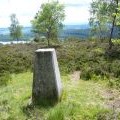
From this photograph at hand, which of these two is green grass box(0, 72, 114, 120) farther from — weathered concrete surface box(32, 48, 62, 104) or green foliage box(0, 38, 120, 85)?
green foliage box(0, 38, 120, 85)

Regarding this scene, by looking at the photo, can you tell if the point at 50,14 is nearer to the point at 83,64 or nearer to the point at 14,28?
the point at 83,64

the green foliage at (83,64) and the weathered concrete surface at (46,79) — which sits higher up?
the weathered concrete surface at (46,79)

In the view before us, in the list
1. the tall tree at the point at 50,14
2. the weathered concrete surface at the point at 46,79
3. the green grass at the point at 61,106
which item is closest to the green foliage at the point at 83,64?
the green grass at the point at 61,106

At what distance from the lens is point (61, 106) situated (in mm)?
9688

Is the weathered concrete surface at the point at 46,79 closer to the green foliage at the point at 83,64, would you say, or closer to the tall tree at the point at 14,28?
the green foliage at the point at 83,64

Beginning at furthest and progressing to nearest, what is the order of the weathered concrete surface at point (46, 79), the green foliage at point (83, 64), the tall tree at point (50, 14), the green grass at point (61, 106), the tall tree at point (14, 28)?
the tall tree at point (14, 28), the tall tree at point (50, 14), the green foliage at point (83, 64), the weathered concrete surface at point (46, 79), the green grass at point (61, 106)

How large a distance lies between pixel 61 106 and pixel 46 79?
1.73 metres

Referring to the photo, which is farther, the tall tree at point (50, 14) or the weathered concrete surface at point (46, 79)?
the tall tree at point (50, 14)

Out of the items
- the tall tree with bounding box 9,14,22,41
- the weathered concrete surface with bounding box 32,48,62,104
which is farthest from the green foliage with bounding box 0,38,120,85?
the tall tree with bounding box 9,14,22,41

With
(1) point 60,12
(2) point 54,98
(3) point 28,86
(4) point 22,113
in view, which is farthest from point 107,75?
(1) point 60,12

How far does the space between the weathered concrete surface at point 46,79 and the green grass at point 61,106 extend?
417mm

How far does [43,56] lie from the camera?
440 inches

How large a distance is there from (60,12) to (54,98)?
33.4 meters

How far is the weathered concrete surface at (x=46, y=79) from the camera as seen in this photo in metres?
11.1
